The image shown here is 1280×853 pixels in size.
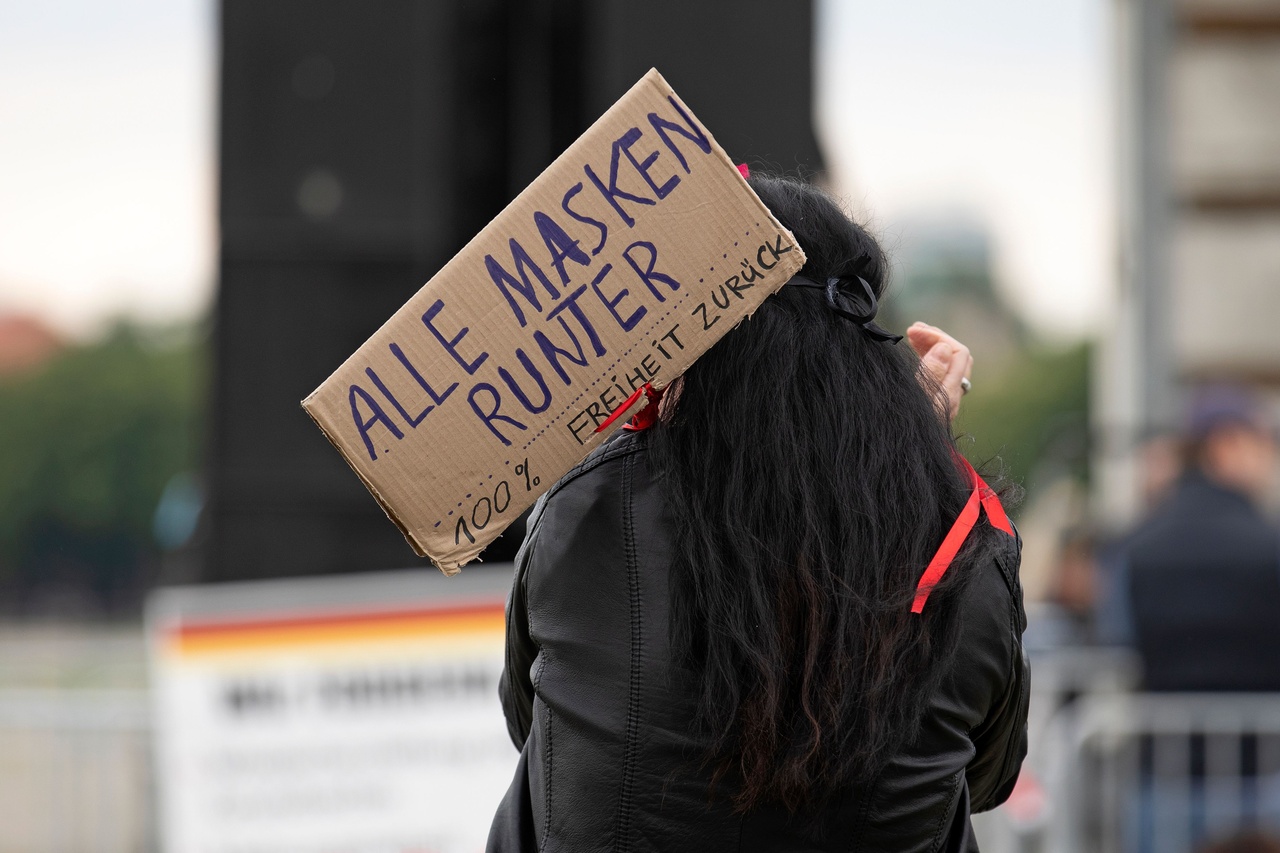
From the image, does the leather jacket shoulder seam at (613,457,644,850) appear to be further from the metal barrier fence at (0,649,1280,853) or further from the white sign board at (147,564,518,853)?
the metal barrier fence at (0,649,1280,853)

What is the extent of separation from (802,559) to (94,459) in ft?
153

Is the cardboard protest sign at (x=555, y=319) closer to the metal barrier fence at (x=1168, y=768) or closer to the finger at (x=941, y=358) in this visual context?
the finger at (x=941, y=358)

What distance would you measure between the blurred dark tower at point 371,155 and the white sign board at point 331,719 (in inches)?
12.2

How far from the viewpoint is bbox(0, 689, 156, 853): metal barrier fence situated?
4.95 m

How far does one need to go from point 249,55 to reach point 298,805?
205 cm

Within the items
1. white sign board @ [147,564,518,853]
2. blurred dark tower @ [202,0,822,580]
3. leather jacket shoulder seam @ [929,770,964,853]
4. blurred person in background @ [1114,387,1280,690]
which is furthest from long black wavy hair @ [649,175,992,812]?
blurred person in background @ [1114,387,1280,690]

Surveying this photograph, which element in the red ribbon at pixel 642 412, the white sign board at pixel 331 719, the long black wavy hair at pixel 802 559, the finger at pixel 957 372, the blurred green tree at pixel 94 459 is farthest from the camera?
the blurred green tree at pixel 94 459

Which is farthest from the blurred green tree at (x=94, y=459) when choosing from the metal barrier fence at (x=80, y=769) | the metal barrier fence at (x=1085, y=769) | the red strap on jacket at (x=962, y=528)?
the red strap on jacket at (x=962, y=528)

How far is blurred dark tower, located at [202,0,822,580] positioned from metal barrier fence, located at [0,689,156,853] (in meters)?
0.83

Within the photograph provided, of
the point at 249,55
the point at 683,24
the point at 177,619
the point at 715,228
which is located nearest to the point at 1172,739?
the point at 683,24

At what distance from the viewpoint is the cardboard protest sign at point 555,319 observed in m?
1.77

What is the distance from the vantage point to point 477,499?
1.82m

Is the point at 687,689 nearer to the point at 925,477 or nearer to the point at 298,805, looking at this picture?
the point at 925,477

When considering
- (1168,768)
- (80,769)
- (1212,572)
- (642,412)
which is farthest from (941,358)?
(80,769)
